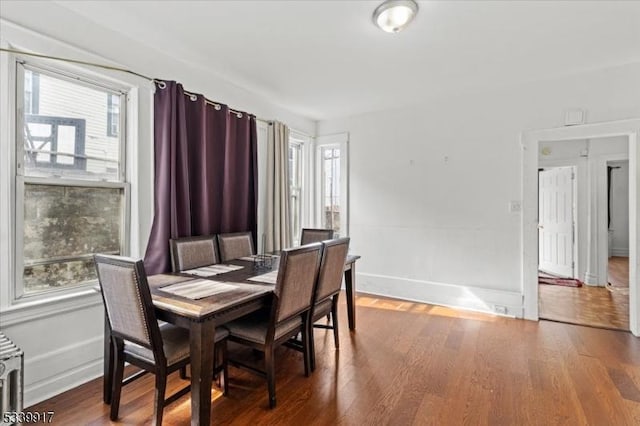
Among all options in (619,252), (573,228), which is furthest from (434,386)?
(619,252)

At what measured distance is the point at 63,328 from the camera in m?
2.21

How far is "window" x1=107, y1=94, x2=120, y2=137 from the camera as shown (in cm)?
254

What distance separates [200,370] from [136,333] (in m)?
0.40

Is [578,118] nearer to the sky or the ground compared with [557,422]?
nearer to the sky

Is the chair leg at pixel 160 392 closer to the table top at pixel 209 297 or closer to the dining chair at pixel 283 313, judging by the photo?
the table top at pixel 209 297

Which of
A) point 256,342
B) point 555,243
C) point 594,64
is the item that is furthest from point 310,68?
point 555,243

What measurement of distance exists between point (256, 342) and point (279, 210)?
2.18m

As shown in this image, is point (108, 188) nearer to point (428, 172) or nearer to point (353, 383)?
point (353, 383)

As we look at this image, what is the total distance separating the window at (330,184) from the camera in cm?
488

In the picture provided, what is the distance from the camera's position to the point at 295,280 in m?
2.03

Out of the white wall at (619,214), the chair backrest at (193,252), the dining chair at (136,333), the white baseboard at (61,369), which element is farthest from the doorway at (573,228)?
the white baseboard at (61,369)

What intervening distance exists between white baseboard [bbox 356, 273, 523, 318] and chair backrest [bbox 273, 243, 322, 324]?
7.78ft

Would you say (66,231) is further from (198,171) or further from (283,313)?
(283,313)

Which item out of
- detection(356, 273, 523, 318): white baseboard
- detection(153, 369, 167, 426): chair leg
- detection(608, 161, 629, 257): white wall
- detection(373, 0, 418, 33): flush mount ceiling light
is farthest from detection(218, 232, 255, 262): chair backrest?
detection(608, 161, 629, 257): white wall
